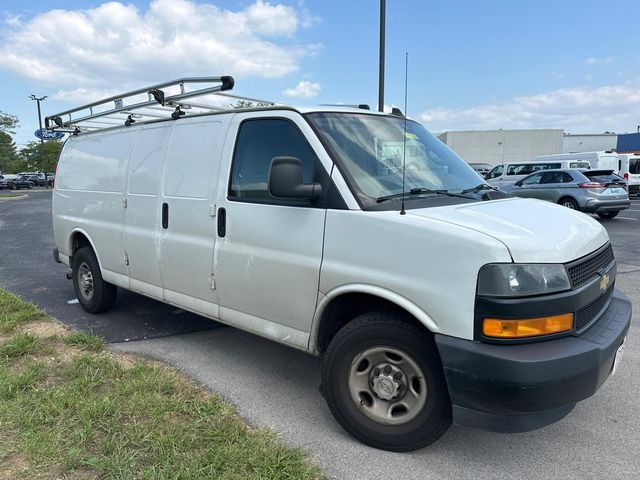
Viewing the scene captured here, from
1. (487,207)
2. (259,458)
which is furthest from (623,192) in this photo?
(259,458)

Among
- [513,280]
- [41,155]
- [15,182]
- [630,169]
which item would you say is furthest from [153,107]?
[41,155]

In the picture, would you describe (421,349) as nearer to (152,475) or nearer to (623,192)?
(152,475)

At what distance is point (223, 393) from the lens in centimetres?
357

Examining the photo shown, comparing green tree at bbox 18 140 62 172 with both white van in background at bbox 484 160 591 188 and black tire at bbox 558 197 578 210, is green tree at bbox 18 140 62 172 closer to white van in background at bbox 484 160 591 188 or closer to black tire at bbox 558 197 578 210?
white van in background at bbox 484 160 591 188

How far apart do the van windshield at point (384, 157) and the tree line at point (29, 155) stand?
46.2 metres

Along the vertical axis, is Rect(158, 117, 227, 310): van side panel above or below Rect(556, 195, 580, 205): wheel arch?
above

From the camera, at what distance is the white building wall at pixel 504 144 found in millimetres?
50753

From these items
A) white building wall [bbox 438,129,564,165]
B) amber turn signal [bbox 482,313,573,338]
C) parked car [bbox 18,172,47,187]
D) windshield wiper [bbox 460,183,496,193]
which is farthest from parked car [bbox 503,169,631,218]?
parked car [bbox 18,172,47,187]

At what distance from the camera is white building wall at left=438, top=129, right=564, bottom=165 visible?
5075 centimetres

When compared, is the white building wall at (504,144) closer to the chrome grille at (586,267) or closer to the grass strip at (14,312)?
the grass strip at (14,312)

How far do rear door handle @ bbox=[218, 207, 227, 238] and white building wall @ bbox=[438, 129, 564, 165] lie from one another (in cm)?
4999

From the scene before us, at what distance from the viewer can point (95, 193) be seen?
17.0ft

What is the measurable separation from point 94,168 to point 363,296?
12.2 ft

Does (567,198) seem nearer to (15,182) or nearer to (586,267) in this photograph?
(586,267)
